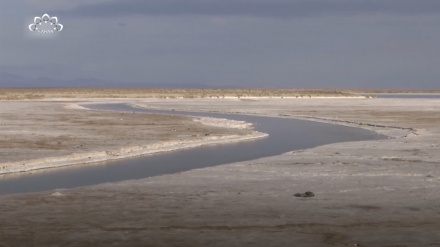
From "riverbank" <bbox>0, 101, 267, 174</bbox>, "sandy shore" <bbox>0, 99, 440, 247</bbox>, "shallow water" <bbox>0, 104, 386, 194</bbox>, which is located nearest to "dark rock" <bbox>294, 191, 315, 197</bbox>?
"sandy shore" <bbox>0, 99, 440, 247</bbox>

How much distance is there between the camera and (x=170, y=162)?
63.3 ft

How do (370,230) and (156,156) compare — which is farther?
(156,156)

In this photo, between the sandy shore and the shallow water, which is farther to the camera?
the shallow water

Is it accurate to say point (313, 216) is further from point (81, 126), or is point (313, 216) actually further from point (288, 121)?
point (288, 121)

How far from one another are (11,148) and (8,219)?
10.3 metres

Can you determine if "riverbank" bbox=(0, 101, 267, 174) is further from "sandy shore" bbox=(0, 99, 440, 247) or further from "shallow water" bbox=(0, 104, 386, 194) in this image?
"sandy shore" bbox=(0, 99, 440, 247)

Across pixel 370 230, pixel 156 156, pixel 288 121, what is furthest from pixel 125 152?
pixel 288 121

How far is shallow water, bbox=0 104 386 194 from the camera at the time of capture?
15.3 meters

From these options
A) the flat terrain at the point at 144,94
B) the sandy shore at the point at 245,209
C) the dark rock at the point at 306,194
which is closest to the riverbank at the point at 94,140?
the sandy shore at the point at 245,209

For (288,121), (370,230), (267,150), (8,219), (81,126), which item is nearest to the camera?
(370,230)

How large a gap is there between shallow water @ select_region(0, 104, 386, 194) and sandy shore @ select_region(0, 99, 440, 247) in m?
1.31

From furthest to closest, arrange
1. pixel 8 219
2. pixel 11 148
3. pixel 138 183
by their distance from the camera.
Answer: pixel 11 148, pixel 138 183, pixel 8 219

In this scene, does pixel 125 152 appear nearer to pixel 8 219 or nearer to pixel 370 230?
pixel 8 219

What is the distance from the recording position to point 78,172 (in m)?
17.0
